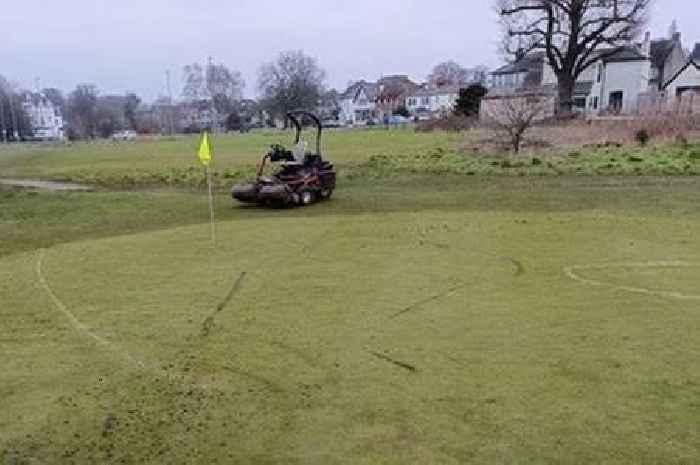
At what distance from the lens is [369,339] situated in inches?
219

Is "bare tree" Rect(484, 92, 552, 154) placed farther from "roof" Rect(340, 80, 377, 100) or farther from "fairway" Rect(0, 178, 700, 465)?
"roof" Rect(340, 80, 377, 100)

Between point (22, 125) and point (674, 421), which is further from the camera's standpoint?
point (22, 125)

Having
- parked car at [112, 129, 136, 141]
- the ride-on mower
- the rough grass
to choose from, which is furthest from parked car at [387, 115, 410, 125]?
the ride-on mower

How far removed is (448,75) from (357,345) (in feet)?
382

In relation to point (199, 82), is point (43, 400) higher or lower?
lower

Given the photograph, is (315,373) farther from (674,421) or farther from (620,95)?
(620,95)

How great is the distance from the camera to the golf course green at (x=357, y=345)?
3.88 metres

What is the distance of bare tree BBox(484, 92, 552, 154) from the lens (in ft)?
72.4

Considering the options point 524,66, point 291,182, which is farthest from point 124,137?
point 291,182

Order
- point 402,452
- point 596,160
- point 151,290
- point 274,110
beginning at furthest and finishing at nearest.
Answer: point 274,110 → point 596,160 → point 151,290 → point 402,452

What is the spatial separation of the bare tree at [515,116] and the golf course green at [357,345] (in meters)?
11.4

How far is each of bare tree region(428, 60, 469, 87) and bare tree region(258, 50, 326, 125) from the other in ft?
91.6

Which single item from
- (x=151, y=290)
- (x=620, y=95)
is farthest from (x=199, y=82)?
(x=151, y=290)

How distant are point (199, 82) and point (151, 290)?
104758 millimetres
